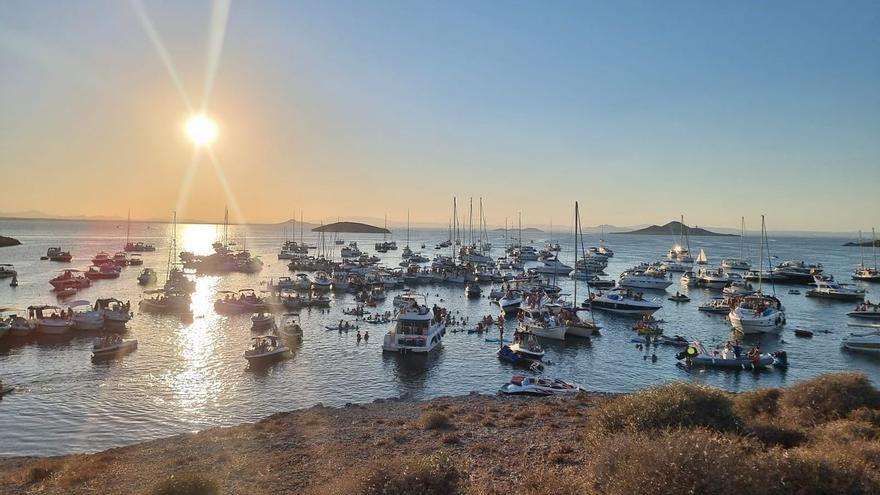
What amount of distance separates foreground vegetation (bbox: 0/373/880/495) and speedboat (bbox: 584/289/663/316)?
37208 mm

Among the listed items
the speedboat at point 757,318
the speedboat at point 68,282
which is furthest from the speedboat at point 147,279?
the speedboat at point 757,318

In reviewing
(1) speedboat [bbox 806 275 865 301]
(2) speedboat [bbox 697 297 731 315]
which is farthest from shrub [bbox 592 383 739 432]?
(1) speedboat [bbox 806 275 865 301]

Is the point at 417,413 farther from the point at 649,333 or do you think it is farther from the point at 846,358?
the point at 846,358

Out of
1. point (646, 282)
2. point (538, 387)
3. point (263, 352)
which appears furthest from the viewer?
point (646, 282)

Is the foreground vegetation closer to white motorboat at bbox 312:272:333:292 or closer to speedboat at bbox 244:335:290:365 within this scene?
speedboat at bbox 244:335:290:365

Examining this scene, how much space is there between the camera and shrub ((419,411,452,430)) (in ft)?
73.2

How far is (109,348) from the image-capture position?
38.9m

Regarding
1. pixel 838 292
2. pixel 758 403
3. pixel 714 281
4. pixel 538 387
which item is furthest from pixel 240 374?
pixel 838 292

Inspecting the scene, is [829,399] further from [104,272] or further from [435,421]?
[104,272]

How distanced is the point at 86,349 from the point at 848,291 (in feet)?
315

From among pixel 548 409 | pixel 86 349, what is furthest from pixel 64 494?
pixel 86 349

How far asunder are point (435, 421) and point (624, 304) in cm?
4548

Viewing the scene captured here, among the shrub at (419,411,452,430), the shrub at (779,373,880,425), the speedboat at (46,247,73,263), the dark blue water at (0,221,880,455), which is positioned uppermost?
the speedboat at (46,247,73,263)

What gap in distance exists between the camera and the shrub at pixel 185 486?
490 inches
